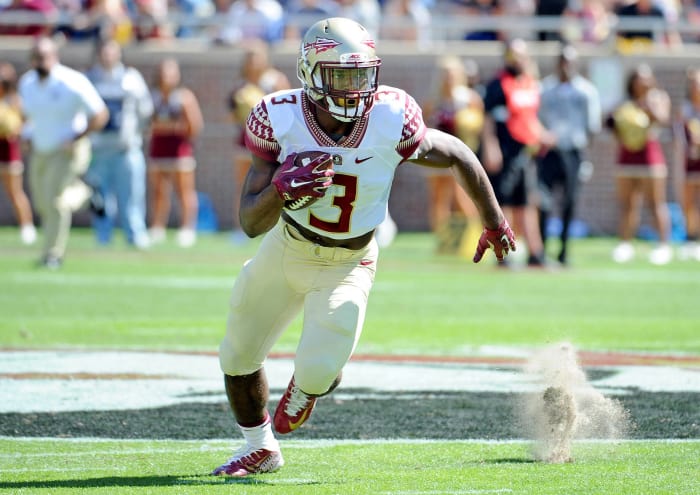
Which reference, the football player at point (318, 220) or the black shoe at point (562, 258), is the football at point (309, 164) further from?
the black shoe at point (562, 258)

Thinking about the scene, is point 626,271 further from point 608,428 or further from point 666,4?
point 608,428

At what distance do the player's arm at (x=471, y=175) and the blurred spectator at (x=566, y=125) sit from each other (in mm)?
8189

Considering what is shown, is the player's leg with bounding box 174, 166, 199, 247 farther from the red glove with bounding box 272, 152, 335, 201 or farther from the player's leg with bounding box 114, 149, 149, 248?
the red glove with bounding box 272, 152, 335, 201

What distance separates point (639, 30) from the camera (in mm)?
19156

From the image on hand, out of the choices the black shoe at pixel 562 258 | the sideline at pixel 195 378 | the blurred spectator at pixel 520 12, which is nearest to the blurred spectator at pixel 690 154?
the black shoe at pixel 562 258

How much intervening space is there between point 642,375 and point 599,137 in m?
12.4

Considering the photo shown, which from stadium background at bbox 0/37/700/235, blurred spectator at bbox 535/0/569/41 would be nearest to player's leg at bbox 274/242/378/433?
stadium background at bbox 0/37/700/235

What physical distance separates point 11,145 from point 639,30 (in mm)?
9024

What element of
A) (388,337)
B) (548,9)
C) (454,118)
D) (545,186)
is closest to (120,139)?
(454,118)

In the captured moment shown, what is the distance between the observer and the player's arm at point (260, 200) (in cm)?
494

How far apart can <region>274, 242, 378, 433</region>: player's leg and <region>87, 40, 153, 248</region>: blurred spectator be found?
10.1 m

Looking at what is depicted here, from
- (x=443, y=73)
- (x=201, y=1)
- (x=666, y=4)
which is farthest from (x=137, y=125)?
(x=666, y=4)

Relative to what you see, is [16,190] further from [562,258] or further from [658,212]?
[658,212]

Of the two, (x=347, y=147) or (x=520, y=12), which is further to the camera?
(x=520, y=12)
